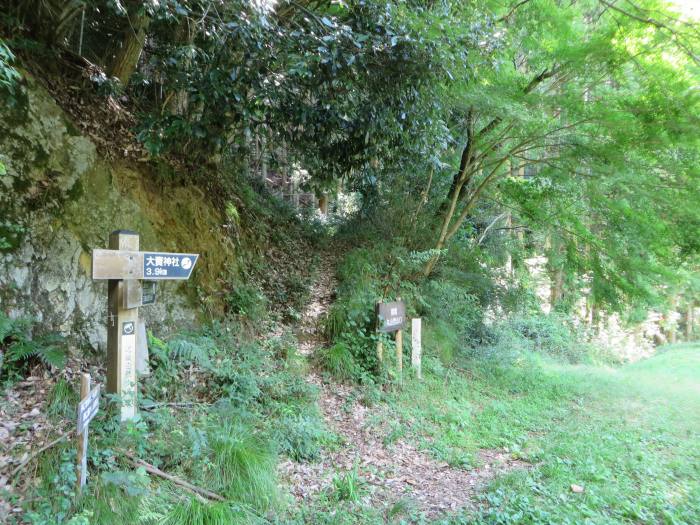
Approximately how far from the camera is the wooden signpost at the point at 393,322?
22.6 ft

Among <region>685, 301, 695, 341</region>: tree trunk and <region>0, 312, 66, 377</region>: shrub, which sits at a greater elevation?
<region>0, 312, 66, 377</region>: shrub

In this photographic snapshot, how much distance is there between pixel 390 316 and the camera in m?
7.05

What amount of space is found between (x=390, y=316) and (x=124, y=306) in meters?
4.24

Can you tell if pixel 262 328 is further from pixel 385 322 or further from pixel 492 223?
pixel 492 223

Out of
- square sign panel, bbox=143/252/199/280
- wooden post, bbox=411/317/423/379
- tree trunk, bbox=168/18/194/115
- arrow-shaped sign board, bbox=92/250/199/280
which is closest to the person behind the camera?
arrow-shaped sign board, bbox=92/250/199/280

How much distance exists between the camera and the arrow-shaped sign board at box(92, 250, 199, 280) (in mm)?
3485

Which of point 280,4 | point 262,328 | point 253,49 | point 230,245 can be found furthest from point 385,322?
point 280,4

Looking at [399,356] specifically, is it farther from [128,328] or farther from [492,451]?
[128,328]

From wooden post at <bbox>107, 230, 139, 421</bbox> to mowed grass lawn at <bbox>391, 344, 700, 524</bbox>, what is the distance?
2.93 meters

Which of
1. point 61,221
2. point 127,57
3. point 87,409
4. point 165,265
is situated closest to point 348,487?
point 87,409

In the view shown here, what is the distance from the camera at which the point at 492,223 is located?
11.8m

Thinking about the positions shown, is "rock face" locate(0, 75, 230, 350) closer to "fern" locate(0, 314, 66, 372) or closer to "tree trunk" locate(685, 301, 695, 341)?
"fern" locate(0, 314, 66, 372)

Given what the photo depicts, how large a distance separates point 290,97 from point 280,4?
5.33ft

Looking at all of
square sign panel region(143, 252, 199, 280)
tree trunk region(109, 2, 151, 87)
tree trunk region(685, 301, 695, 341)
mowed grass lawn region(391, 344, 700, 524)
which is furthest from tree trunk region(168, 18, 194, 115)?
tree trunk region(685, 301, 695, 341)
